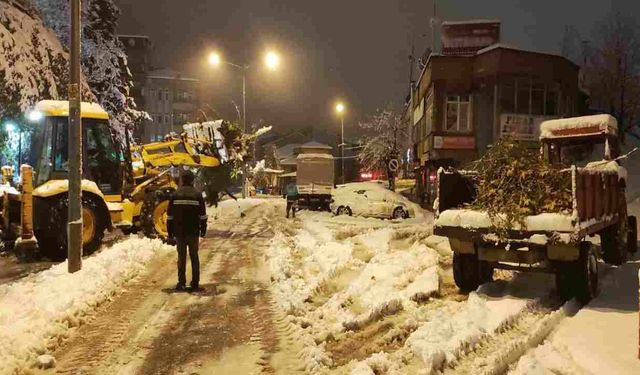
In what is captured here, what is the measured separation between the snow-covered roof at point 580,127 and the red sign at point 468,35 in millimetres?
28116

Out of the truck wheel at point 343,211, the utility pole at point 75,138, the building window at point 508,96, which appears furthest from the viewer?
the building window at point 508,96

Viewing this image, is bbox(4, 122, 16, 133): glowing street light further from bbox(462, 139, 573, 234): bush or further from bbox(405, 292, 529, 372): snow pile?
bbox(405, 292, 529, 372): snow pile

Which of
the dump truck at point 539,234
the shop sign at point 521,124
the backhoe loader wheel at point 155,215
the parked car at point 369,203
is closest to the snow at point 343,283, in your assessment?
the dump truck at point 539,234

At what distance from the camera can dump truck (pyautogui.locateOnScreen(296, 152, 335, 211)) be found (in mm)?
31344

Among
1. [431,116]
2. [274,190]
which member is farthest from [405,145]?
[431,116]

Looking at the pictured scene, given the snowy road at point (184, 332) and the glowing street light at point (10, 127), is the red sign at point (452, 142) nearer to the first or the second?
the glowing street light at point (10, 127)

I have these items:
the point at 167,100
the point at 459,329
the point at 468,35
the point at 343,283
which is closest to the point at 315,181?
the point at 468,35

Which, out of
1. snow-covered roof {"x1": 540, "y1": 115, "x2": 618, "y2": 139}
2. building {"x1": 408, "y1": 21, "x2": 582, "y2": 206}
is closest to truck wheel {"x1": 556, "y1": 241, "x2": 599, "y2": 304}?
snow-covered roof {"x1": 540, "y1": 115, "x2": 618, "y2": 139}

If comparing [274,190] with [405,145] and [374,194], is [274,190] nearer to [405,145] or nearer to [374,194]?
[405,145]

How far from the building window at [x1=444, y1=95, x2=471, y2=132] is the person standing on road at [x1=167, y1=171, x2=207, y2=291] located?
23702 millimetres

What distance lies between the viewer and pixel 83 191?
41.6 feet

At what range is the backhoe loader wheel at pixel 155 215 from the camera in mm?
14414

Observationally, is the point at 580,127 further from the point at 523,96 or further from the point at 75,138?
the point at 523,96

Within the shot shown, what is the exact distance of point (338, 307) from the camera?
313 inches
